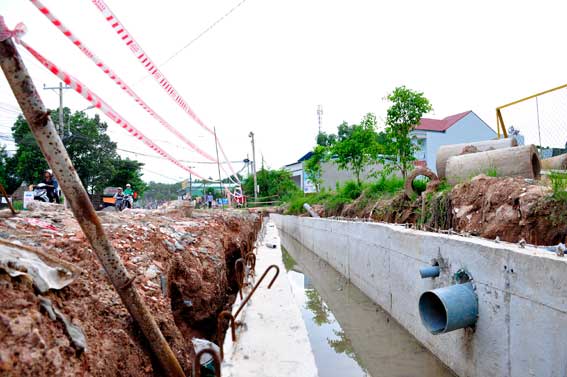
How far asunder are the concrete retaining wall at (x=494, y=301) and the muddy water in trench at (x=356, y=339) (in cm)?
20

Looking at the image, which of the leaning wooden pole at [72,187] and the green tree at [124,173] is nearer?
the leaning wooden pole at [72,187]

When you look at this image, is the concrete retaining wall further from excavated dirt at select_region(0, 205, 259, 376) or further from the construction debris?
the construction debris

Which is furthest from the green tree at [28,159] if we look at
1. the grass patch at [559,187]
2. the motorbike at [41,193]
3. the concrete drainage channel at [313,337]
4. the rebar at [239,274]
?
the grass patch at [559,187]

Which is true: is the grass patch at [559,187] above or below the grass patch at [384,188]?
below

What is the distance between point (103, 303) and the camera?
2271 millimetres

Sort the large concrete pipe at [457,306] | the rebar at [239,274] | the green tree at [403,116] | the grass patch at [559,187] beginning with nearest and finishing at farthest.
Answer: the large concrete pipe at [457,306] → the grass patch at [559,187] → the rebar at [239,274] → the green tree at [403,116]

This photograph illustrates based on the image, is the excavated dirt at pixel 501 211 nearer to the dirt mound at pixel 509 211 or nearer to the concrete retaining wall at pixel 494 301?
the dirt mound at pixel 509 211

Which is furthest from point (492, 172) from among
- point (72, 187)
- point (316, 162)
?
point (316, 162)

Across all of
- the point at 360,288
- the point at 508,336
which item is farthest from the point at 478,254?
the point at 360,288

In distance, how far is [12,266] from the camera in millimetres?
1689

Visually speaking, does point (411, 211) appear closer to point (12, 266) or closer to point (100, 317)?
point (100, 317)

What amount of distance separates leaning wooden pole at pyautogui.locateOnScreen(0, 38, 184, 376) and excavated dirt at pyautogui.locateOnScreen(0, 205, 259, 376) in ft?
0.50

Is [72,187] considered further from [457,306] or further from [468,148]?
[468,148]

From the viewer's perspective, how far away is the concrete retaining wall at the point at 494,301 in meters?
2.49
